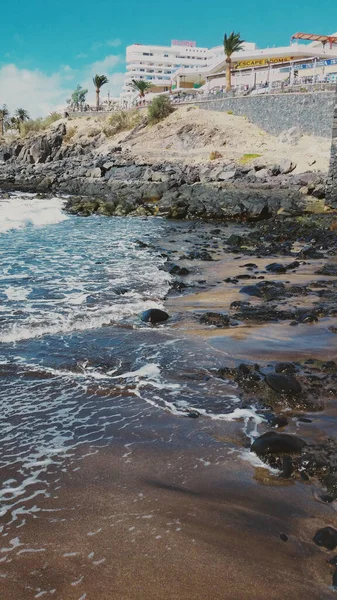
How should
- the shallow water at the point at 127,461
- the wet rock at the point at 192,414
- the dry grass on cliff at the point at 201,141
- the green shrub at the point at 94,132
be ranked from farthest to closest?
the green shrub at the point at 94,132 < the dry grass on cliff at the point at 201,141 < the wet rock at the point at 192,414 < the shallow water at the point at 127,461

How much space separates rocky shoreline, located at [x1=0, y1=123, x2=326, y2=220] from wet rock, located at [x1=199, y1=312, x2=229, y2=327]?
15.3 m

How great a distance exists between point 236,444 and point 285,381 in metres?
1.12

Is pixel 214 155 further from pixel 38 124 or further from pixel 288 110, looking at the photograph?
Result: pixel 38 124

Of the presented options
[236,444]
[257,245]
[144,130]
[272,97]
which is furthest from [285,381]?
[144,130]

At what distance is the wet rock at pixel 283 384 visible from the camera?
483 centimetres

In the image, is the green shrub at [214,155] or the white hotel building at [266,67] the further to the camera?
the white hotel building at [266,67]

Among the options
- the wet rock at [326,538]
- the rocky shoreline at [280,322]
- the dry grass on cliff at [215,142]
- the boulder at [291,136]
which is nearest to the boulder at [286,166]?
the dry grass on cliff at [215,142]

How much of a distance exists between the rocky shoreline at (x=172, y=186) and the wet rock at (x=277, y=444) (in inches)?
747

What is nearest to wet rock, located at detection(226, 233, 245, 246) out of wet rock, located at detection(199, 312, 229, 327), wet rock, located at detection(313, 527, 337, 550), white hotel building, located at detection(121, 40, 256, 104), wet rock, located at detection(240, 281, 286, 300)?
wet rock, located at detection(240, 281, 286, 300)

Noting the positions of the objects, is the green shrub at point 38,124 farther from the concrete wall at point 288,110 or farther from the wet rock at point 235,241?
the wet rock at point 235,241

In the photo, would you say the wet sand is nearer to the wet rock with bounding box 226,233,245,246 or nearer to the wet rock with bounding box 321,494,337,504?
the wet rock with bounding box 321,494,337,504

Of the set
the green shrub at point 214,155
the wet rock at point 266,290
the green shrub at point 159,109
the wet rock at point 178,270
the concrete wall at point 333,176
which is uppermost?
the green shrub at point 159,109

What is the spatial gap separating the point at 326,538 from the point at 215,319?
186 inches

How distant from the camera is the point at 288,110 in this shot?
3897cm
